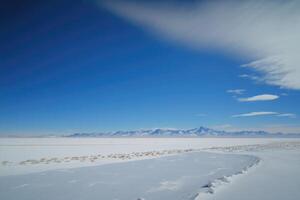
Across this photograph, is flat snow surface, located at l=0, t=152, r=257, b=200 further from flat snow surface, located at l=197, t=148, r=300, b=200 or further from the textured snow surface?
the textured snow surface

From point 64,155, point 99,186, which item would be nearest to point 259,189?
point 99,186

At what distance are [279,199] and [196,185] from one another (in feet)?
10.3

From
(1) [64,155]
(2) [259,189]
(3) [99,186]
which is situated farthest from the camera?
(1) [64,155]

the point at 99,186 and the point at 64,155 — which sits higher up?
the point at 64,155

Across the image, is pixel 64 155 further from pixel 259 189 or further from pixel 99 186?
pixel 259 189

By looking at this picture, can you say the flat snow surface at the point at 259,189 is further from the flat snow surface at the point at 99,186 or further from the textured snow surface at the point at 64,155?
the textured snow surface at the point at 64,155

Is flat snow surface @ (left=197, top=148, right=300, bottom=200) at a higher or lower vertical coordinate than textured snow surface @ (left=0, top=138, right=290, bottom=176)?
lower

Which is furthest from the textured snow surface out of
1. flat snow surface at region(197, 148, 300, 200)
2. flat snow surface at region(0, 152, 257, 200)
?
flat snow surface at region(197, 148, 300, 200)

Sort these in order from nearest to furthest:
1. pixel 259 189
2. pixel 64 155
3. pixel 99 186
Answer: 1. pixel 259 189
2. pixel 99 186
3. pixel 64 155

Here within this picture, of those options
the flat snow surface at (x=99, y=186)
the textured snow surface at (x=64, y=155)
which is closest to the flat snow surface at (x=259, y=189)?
the flat snow surface at (x=99, y=186)

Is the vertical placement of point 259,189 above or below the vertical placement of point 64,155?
below

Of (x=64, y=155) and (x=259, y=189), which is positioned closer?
(x=259, y=189)

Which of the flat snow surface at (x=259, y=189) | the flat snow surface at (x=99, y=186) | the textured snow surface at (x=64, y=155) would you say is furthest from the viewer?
the textured snow surface at (x=64, y=155)

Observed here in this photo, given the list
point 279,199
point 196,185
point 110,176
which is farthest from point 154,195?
point 110,176
